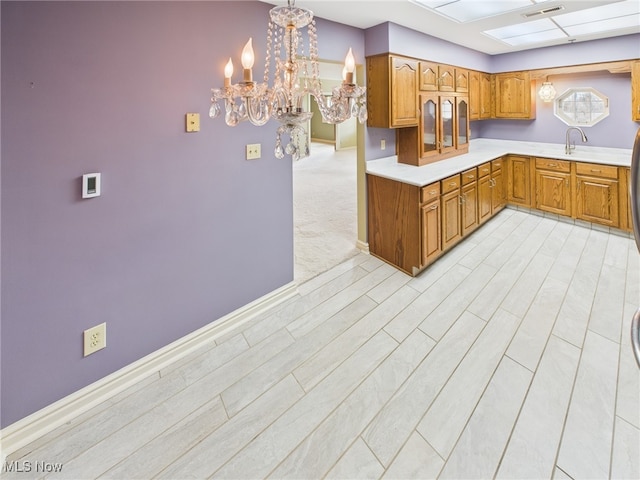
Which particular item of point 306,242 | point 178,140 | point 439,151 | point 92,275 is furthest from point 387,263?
point 92,275

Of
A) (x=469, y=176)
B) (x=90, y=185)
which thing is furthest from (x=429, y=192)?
(x=90, y=185)

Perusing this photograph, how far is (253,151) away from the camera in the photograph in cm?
244

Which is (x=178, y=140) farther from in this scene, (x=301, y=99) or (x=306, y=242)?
(x=306, y=242)

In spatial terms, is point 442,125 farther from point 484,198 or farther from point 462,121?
point 484,198

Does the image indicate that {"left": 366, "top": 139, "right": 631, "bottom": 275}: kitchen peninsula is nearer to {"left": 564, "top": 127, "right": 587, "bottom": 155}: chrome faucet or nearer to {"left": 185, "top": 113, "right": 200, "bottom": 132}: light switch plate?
{"left": 564, "top": 127, "right": 587, "bottom": 155}: chrome faucet

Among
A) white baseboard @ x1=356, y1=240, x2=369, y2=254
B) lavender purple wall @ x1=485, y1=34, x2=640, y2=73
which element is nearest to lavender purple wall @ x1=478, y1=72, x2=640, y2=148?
lavender purple wall @ x1=485, y1=34, x2=640, y2=73

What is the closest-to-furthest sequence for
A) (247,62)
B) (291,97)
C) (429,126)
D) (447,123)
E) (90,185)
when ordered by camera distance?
(247,62) → (291,97) → (90,185) → (429,126) → (447,123)

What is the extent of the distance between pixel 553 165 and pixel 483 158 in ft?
3.50

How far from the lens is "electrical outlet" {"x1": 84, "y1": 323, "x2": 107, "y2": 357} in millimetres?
1821

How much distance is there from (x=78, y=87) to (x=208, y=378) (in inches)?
65.3

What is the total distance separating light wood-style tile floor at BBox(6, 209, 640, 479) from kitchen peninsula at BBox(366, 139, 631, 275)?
60cm

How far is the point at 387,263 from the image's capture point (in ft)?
11.4

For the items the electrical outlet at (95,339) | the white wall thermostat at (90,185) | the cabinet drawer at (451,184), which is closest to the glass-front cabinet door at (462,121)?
the cabinet drawer at (451,184)

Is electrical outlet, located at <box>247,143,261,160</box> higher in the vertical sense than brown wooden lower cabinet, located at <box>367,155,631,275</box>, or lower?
higher
